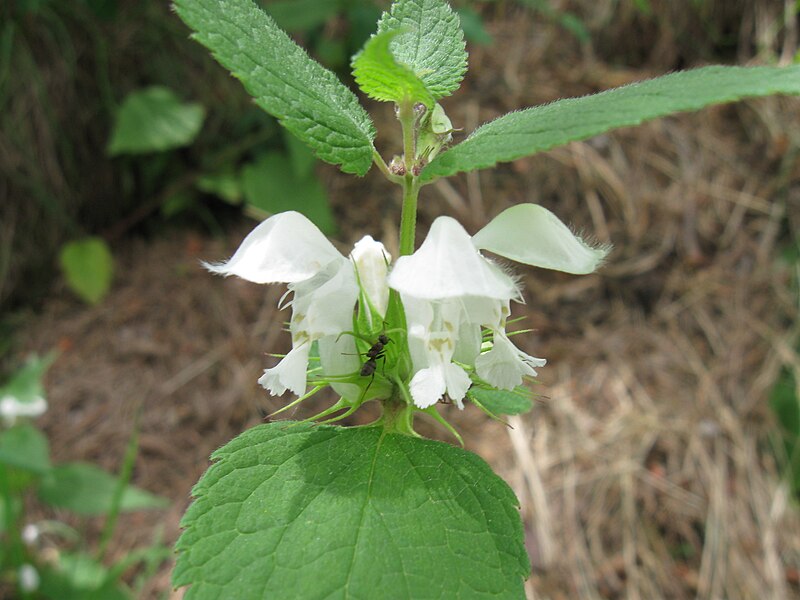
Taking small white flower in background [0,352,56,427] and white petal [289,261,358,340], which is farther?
small white flower in background [0,352,56,427]

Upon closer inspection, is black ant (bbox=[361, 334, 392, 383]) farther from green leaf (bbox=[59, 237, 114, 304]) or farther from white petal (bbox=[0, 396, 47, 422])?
green leaf (bbox=[59, 237, 114, 304])

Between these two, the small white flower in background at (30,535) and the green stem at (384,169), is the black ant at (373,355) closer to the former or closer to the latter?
the green stem at (384,169)

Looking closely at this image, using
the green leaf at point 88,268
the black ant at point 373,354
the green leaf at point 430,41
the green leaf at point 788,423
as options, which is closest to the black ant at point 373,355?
the black ant at point 373,354

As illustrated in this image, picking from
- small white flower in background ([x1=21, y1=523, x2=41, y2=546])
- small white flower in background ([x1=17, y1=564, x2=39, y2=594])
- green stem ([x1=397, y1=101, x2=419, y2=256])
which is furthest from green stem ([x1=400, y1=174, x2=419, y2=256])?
small white flower in background ([x1=21, y1=523, x2=41, y2=546])

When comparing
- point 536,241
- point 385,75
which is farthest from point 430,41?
point 536,241

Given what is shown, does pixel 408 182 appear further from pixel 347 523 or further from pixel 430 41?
pixel 347 523

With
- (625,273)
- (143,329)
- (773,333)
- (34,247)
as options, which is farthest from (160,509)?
(773,333)
